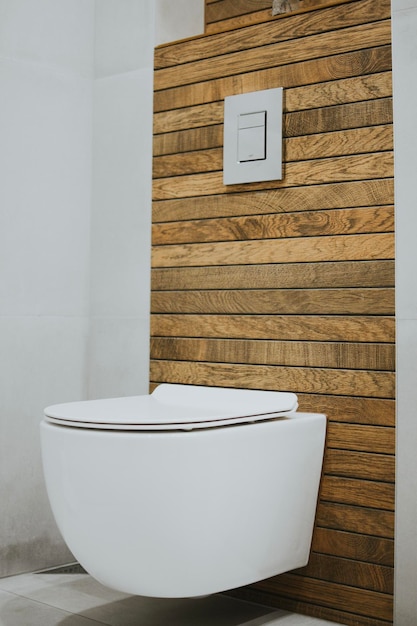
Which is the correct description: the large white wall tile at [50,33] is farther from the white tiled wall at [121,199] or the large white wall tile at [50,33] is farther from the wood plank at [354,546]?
the wood plank at [354,546]

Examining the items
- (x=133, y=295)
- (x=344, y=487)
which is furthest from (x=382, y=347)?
(x=133, y=295)

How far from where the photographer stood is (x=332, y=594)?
167cm

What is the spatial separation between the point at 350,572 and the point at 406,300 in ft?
1.91

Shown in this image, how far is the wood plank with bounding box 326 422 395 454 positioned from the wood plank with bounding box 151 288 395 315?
242mm

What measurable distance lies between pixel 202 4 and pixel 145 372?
3.38ft

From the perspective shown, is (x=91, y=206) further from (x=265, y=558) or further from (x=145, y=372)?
(x=265, y=558)

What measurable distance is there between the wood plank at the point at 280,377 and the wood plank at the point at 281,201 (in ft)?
1.19

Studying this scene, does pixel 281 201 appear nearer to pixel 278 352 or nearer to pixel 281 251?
pixel 281 251

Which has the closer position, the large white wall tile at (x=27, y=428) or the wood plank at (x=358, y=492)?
the wood plank at (x=358, y=492)

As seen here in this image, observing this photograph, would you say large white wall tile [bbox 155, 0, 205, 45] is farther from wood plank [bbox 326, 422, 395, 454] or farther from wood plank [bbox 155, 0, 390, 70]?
wood plank [bbox 326, 422, 395, 454]

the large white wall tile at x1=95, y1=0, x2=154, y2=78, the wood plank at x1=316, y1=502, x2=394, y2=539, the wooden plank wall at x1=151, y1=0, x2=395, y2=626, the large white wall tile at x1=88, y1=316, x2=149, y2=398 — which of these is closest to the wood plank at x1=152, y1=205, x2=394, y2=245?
the wooden plank wall at x1=151, y1=0, x2=395, y2=626

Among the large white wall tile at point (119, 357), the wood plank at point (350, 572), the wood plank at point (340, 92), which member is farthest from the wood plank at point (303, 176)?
the wood plank at point (350, 572)

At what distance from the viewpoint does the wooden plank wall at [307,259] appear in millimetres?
1631

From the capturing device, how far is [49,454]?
4.78 feet
